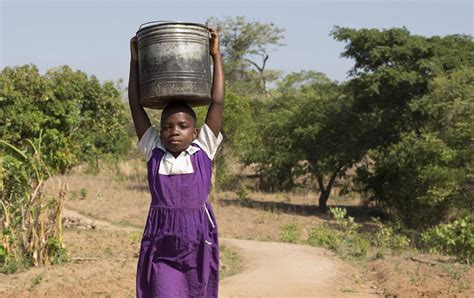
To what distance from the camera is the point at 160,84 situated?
11.6 ft

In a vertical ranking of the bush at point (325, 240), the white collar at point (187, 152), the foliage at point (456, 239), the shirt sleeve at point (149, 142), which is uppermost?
the shirt sleeve at point (149, 142)

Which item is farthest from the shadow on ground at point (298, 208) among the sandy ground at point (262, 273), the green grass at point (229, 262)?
the green grass at point (229, 262)

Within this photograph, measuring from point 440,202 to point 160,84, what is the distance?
13303 mm

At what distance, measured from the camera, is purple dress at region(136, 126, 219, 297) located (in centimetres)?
342

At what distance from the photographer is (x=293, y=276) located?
7891mm

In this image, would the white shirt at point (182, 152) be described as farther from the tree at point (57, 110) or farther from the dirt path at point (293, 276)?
the tree at point (57, 110)

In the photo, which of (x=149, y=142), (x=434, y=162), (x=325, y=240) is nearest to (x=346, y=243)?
(x=325, y=240)

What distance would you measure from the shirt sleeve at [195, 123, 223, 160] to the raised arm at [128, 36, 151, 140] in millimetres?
307

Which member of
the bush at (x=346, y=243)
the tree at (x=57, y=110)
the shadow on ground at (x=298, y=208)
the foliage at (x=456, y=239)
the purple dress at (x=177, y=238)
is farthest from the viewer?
the shadow on ground at (x=298, y=208)

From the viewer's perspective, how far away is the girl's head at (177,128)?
11.5 feet

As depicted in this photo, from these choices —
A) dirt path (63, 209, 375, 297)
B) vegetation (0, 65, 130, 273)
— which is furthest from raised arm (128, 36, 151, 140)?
vegetation (0, 65, 130, 273)

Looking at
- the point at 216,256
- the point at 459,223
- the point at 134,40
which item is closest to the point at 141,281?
the point at 216,256

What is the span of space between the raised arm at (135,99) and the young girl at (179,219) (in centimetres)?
18

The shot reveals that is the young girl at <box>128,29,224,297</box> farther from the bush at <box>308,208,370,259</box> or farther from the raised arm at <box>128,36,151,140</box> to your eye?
the bush at <box>308,208,370,259</box>
